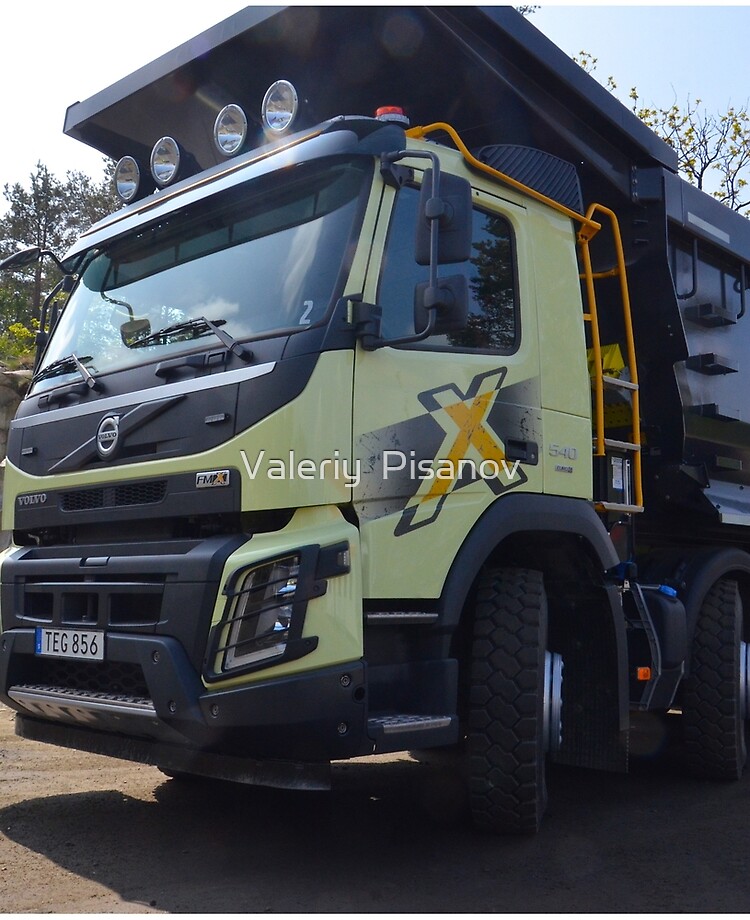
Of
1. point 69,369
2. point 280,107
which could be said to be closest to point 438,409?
point 280,107

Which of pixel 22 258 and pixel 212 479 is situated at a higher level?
pixel 22 258

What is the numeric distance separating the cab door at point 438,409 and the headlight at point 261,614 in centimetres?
36

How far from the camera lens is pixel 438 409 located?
4.05 meters

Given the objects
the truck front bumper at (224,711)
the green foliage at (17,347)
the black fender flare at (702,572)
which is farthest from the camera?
the green foliage at (17,347)

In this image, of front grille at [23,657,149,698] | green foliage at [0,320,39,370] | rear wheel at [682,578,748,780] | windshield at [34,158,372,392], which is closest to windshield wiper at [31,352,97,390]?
windshield at [34,158,372,392]

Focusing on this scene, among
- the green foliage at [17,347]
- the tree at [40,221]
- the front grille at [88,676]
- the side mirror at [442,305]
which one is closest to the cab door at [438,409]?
the side mirror at [442,305]

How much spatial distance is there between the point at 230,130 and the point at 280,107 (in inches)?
13.4

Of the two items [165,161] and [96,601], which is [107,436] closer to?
[96,601]

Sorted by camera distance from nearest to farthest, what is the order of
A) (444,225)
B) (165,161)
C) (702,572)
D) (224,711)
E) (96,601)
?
(224,711)
(444,225)
(96,601)
(165,161)
(702,572)

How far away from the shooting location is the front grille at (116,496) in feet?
12.9

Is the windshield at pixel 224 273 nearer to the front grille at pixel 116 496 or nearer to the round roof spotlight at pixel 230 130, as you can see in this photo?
the round roof spotlight at pixel 230 130

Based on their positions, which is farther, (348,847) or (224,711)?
(348,847)

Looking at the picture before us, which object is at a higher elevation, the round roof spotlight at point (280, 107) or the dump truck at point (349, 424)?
the round roof spotlight at point (280, 107)

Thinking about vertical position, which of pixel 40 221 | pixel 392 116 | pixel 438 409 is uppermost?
pixel 40 221
